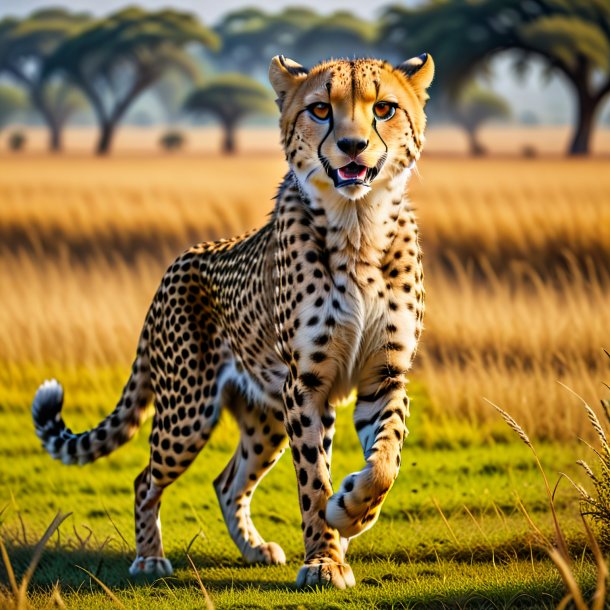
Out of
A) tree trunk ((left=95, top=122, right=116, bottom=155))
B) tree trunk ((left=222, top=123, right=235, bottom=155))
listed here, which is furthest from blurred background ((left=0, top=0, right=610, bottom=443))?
tree trunk ((left=222, top=123, right=235, bottom=155))

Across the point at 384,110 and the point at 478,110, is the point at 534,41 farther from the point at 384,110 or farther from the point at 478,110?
the point at 478,110

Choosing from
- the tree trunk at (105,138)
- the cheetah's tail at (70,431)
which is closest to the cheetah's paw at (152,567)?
the cheetah's tail at (70,431)

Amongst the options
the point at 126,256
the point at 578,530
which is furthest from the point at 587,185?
the point at 578,530

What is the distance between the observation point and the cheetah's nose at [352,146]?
374cm

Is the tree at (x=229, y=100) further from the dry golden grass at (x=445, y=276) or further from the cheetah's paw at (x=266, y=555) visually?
the cheetah's paw at (x=266, y=555)

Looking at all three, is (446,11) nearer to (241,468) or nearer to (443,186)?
(443,186)

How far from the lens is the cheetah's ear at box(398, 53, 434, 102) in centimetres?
412

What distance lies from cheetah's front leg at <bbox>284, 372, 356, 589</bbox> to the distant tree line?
16.5 meters

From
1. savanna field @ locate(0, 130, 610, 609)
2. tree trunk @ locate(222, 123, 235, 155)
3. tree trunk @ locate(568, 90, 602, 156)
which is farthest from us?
tree trunk @ locate(222, 123, 235, 155)

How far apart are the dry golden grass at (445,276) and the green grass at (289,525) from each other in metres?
0.49

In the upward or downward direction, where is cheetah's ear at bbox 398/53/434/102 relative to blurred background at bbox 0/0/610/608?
upward

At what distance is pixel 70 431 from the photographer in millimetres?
5066

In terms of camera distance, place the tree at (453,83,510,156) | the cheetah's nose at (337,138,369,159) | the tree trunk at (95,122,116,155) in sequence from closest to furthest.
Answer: the cheetah's nose at (337,138,369,159) → the tree trunk at (95,122,116,155) → the tree at (453,83,510,156)

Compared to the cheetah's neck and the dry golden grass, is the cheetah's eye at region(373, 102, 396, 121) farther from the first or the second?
the dry golden grass
